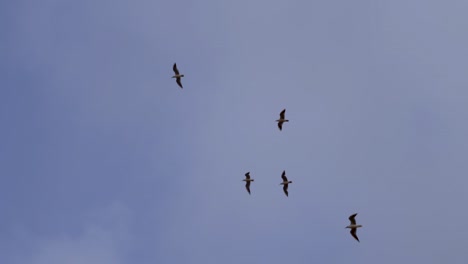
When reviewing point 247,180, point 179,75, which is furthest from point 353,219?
point 179,75

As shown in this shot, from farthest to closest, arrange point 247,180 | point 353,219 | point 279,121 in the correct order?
point 247,180 < point 279,121 < point 353,219

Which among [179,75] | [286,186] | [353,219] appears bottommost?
[353,219]

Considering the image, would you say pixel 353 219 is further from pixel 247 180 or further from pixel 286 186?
pixel 247 180

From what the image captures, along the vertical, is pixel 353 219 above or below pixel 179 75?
below

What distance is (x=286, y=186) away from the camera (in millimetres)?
157875

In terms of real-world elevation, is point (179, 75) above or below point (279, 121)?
above

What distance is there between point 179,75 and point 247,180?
81.2 feet

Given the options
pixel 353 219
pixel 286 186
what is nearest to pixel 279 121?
pixel 286 186

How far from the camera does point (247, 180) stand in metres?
167

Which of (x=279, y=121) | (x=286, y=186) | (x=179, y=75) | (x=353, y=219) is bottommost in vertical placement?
(x=353, y=219)

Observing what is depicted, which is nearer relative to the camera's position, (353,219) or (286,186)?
(353,219)

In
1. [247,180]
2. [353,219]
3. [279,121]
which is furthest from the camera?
[247,180]

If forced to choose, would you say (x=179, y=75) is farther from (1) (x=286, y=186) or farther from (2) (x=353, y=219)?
(2) (x=353, y=219)

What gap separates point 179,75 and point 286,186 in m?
28.3
